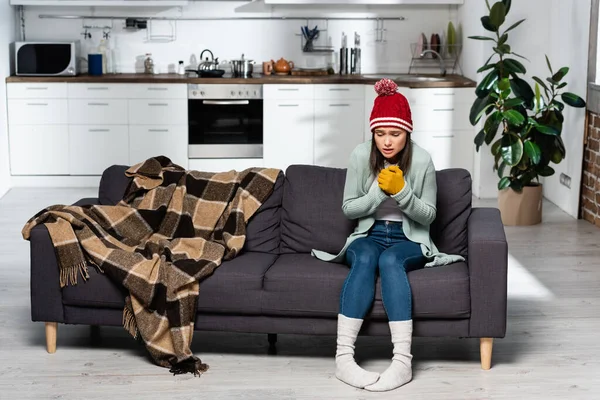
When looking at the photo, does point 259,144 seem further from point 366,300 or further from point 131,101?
point 366,300

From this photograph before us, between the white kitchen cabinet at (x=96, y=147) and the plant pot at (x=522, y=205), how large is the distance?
10.0ft

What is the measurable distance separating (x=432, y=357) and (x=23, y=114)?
4.82 meters

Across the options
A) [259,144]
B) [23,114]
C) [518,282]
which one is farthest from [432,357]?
[23,114]

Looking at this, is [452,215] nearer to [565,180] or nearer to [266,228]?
[266,228]

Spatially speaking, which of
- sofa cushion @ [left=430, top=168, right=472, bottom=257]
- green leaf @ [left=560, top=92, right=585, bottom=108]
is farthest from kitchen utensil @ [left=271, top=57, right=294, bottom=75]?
sofa cushion @ [left=430, top=168, right=472, bottom=257]

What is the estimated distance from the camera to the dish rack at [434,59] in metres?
8.21

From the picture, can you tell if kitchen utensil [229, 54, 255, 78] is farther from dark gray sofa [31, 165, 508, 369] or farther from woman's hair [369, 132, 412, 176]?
woman's hair [369, 132, 412, 176]

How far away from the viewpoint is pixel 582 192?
22.0 feet

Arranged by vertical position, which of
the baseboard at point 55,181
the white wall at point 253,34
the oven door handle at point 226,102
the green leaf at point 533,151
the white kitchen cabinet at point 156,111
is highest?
the white wall at point 253,34

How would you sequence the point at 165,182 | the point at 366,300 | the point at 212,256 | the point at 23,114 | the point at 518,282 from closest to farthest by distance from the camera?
the point at 366,300 → the point at 212,256 → the point at 165,182 → the point at 518,282 → the point at 23,114

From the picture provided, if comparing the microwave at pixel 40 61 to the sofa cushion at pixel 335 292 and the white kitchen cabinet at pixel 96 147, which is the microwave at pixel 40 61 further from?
the sofa cushion at pixel 335 292

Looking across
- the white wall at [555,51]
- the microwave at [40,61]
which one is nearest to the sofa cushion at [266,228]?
the white wall at [555,51]

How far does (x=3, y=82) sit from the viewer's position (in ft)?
25.0

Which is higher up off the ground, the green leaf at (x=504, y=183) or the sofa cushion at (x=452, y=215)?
the sofa cushion at (x=452, y=215)
